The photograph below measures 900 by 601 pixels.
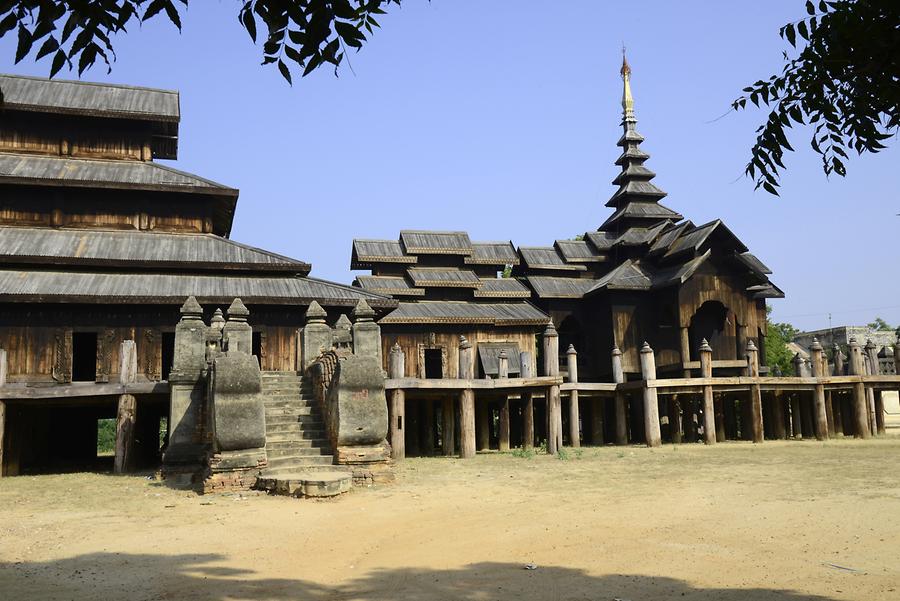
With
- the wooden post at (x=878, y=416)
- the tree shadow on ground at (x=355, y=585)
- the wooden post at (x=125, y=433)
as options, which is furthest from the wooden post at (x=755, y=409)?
the tree shadow on ground at (x=355, y=585)

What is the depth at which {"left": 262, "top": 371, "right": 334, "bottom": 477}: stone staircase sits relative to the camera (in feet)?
46.9

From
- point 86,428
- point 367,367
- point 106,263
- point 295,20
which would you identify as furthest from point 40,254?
point 295,20

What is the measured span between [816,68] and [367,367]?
35.8ft

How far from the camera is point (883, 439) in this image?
25344 mm

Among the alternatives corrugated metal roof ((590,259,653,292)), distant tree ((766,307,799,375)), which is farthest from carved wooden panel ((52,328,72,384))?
distant tree ((766,307,799,375))

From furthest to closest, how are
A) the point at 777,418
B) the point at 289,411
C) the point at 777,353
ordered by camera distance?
1. the point at 777,353
2. the point at 777,418
3. the point at 289,411

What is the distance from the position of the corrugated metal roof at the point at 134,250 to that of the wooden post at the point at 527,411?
23.6 ft

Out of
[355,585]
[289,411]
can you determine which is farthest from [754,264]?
[355,585]

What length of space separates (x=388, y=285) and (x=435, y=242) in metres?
3.20

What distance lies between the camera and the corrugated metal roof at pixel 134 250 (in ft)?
70.2

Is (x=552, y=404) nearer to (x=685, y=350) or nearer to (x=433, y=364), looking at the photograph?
(x=685, y=350)

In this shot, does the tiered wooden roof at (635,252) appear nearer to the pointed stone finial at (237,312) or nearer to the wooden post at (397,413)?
the wooden post at (397,413)

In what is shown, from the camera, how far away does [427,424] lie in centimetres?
2400

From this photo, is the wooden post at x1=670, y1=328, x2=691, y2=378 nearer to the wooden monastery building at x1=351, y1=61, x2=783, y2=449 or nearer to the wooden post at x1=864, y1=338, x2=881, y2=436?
the wooden monastery building at x1=351, y1=61, x2=783, y2=449
